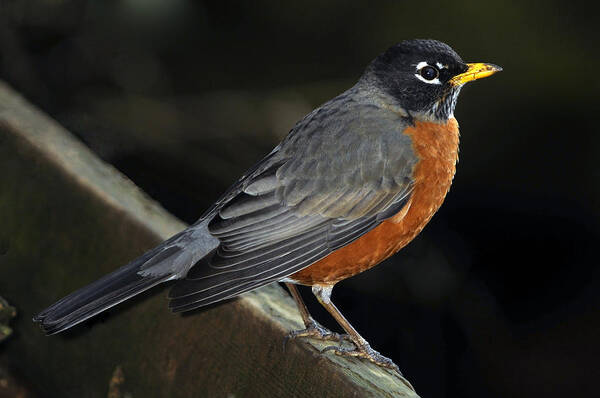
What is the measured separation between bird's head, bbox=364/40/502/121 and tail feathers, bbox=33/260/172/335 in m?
1.15

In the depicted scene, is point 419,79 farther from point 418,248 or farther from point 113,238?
point 418,248

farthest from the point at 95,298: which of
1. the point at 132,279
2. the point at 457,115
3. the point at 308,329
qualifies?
the point at 457,115

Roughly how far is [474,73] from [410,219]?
1.80 ft

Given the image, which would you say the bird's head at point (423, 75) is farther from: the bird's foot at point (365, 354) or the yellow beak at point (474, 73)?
the bird's foot at point (365, 354)

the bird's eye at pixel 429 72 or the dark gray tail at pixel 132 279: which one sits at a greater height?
the bird's eye at pixel 429 72

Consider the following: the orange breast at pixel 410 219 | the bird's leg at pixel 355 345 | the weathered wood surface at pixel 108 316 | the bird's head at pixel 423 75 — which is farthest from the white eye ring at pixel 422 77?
the weathered wood surface at pixel 108 316

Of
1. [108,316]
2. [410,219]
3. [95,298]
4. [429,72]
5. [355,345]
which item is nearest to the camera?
[95,298]

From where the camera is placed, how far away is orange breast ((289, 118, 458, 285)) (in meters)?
2.77

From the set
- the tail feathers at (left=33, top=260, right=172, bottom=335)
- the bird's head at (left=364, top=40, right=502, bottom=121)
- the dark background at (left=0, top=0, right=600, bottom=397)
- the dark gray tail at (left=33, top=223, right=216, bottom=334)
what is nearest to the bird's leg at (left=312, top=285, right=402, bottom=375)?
the dark gray tail at (left=33, top=223, right=216, bottom=334)

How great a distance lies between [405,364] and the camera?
154 inches

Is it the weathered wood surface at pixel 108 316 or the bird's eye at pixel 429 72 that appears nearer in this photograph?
the weathered wood surface at pixel 108 316

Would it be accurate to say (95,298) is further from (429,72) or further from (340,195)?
(429,72)

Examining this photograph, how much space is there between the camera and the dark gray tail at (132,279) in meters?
2.31

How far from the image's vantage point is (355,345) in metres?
2.76
